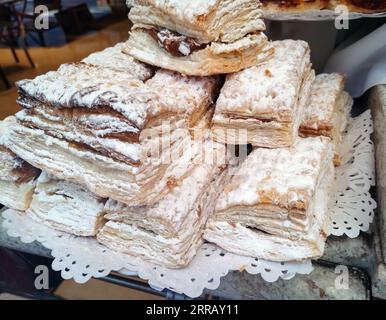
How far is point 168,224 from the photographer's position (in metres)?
1.09

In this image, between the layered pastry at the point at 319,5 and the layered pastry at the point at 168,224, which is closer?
the layered pastry at the point at 168,224

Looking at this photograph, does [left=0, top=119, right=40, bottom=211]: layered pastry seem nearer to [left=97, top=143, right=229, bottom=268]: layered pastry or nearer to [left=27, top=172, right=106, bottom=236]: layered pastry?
[left=27, top=172, right=106, bottom=236]: layered pastry

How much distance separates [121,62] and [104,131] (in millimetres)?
538

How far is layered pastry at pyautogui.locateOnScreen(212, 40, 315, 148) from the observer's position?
50.3 inches

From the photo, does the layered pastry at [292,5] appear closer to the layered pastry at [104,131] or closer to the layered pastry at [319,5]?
the layered pastry at [319,5]

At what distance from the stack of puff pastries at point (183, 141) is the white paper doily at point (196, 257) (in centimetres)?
3

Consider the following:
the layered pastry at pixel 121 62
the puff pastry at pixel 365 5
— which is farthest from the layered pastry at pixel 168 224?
the puff pastry at pixel 365 5

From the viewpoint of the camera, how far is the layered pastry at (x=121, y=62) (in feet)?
4.83

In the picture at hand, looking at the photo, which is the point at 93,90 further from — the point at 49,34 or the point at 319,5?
the point at 319,5

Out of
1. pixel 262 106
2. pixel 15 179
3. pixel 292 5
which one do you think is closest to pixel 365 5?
pixel 292 5

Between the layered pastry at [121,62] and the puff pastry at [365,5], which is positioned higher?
the puff pastry at [365,5]

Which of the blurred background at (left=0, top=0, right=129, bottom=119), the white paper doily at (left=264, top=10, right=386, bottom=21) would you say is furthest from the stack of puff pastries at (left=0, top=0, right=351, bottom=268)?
the white paper doily at (left=264, top=10, right=386, bottom=21)

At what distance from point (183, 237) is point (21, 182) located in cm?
66

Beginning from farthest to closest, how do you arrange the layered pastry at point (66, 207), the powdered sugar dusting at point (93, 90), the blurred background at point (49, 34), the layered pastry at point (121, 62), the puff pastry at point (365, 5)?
the puff pastry at point (365, 5)
the layered pastry at point (121, 62)
the blurred background at point (49, 34)
the layered pastry at point (66, 207)
the powdered sugar dusting at point (93, 90)
